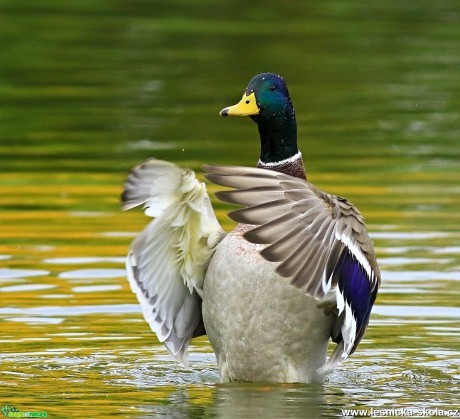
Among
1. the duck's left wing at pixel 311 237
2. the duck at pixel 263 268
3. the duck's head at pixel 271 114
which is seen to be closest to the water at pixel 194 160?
the duck at pixel 263 268

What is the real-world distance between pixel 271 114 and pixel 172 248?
1.06 m

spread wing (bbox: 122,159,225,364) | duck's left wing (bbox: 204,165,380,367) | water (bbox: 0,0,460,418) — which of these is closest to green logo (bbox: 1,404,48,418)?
water (bbox: 0,0,460,418)

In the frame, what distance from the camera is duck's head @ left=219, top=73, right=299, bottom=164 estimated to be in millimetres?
10492

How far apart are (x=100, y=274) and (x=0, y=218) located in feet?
6.62

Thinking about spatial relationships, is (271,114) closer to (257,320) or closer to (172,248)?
(172,248)

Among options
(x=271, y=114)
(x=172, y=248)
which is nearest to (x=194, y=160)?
(x=271, y=114)

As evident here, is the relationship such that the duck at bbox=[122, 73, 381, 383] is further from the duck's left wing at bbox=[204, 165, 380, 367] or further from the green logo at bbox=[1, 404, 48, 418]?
the green logo at bbox=[1, 404, 48, 418]

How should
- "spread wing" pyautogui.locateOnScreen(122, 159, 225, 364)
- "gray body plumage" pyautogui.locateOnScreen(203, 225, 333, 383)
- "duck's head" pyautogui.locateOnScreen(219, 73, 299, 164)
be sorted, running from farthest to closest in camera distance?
"duck's head" pyautogui.locateOnScreen(219, 73, 299, 164) < "gray body plumage" pyautogui.locateOnScreen(203, 225, 333, 383) < "spread wing" pyautogui.locateOnScreen(122, 159, 225, 364)

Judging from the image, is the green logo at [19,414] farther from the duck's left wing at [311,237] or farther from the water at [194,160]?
the duck's left wing at [311,237]

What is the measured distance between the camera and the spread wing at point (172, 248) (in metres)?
9.70

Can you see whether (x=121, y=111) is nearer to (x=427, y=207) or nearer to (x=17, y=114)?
(x=17, y=114)

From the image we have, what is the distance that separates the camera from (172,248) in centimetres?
1029

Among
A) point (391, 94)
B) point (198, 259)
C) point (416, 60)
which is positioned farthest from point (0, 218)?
point (416, 60)

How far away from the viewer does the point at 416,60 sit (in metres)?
25.0
